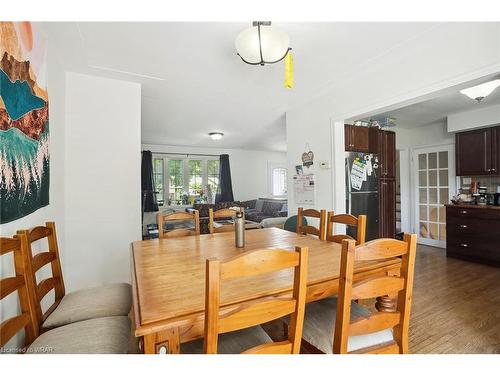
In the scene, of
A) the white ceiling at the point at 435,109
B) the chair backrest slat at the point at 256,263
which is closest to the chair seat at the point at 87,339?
the chair backrest slat at the point at 256,263

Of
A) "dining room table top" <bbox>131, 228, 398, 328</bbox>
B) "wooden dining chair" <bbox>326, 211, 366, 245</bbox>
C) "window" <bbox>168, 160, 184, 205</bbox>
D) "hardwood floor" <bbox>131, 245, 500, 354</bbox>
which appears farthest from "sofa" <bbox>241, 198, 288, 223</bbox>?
"dining room table top" <bbox>131, 228, 398, 328</bbox>

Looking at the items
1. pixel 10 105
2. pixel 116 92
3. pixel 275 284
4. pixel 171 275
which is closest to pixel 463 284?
pixel 275 284

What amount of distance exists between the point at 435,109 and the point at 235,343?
4.39 metres

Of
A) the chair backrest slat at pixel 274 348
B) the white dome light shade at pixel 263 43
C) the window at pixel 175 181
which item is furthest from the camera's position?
the window at pixel 175 181

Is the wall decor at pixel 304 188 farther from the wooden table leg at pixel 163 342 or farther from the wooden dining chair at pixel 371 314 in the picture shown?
the wooden table leg at pixel 163 342

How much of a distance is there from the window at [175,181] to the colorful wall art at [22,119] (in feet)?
16.0

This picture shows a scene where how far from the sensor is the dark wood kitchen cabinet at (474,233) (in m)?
3.44

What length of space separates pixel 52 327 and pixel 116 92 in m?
2.28

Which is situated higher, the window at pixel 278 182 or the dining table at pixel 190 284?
the window at pixel 278 182

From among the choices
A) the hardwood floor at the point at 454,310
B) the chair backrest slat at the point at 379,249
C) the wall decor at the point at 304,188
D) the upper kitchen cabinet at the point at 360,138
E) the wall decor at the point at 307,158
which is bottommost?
the hardwood floor at the point at 454,310

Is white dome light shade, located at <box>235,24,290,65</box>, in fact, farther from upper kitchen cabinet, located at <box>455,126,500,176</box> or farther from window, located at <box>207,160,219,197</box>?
window, located at <box>207,160,219,197</box>

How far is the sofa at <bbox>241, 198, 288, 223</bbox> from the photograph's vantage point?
612 cm
